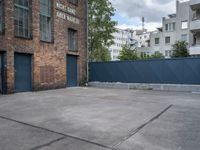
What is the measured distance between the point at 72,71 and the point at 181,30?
26.8m

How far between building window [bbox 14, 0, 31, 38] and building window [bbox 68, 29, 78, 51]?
4078 millimetres

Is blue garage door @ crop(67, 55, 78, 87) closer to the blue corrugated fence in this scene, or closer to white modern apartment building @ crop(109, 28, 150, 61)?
the blue corrugated fence

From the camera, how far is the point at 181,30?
126ft

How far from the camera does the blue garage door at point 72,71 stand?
1747 centimetres

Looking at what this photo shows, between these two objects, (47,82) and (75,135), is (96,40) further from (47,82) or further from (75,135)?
(75,135)

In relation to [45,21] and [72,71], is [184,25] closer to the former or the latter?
[72,71]

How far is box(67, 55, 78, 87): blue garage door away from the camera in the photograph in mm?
17469

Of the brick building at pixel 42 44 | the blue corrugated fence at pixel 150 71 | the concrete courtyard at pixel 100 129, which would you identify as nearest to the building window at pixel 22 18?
the brick building at pixel 42 44

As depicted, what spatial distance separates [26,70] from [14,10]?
11.6 feet

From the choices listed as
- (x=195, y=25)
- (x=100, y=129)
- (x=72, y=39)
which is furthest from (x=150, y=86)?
(x=195, y=25)

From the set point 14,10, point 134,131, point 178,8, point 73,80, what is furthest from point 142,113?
point 178,8

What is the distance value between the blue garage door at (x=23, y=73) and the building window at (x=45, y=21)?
192 cm

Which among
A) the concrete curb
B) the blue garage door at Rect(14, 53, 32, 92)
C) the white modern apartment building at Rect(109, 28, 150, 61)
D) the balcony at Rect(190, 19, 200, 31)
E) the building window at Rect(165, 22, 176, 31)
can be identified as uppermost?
the white modern apartment building at Rect(109, 28, 150, 61)

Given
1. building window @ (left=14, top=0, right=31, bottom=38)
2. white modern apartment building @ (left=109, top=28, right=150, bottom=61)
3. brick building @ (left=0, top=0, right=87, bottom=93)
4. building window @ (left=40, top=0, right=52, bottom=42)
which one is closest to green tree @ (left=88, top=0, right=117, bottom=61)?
brick building @ (left=0, top=0, right=87, bottom=93)
